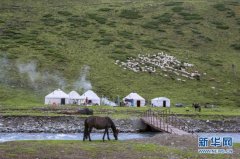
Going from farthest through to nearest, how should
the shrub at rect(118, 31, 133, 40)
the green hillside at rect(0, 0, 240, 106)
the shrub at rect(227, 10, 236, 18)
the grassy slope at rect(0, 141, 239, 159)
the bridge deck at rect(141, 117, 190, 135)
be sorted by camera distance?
the shrub at rect(227, 10, 236, 18) < the shrub at rect(118, 31, 133, 40) < the green hillside at rect(0, 0, 240, 106) < the bridge deck at rect(141, 117, 190, 135) < the grassy slope at rect(0, 141, 239, 159)

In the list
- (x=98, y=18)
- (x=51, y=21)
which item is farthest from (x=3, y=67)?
(x=98, y=18)

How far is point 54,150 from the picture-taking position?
2669 centimetres

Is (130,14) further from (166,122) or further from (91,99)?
(166,122)

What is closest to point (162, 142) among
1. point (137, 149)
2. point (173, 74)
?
point (137, 149)

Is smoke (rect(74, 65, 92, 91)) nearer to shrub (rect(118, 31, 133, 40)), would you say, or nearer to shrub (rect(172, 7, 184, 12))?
shrub (rect(118, 31, 133, 40))

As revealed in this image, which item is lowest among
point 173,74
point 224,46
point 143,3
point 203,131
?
point 203,131

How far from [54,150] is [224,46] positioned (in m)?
103

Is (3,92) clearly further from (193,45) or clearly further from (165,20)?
(165,20)

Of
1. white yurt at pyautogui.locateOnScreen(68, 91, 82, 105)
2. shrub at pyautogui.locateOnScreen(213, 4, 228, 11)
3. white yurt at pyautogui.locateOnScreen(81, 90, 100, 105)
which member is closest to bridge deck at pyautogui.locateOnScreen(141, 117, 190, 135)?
white yurt at pyautogui.locateOnScreen(81, 90, 100, 105)

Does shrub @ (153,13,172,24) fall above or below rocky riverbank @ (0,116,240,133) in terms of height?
above

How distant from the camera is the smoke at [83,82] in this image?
290 ft

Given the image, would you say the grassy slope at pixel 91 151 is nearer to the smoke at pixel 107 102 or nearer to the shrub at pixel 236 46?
the smoke at pixel 107 102

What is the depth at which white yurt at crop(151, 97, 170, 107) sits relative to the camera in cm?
7900

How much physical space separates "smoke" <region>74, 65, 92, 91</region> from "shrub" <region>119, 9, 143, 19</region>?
4612cm
